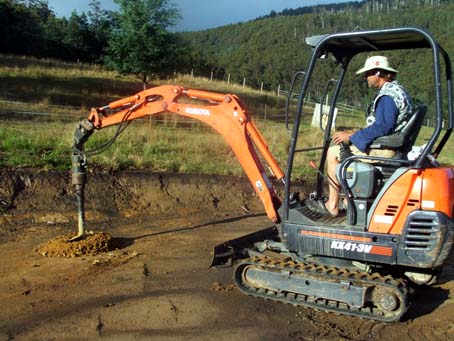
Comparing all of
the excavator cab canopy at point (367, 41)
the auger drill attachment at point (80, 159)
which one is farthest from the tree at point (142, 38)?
the excavator cab canopy at point (367, 41)

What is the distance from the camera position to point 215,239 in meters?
8.09

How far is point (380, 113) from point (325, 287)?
5.88 feet

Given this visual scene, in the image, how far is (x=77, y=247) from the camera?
7.06 m

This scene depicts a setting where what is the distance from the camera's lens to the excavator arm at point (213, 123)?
20.7 feet

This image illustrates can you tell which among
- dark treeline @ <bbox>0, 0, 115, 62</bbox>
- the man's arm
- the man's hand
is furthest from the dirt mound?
dark treeline @ <bbox>0, 0, 115, 62</bbox>

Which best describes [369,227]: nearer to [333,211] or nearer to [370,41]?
[333,211]

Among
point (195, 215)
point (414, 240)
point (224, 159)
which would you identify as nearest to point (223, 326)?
point (414, 240)

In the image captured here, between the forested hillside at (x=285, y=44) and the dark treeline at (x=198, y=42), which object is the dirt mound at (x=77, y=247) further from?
the forested hillside at (x=285, y=44)

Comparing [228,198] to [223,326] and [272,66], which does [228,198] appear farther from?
[272,66]

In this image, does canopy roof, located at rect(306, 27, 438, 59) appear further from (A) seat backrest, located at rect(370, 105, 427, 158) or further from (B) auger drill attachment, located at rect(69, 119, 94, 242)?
(B) auger drill attachment, located at rect(69, 119, 94, 242)

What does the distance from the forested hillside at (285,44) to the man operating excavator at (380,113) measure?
110 feet

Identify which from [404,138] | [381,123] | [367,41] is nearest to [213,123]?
[367,41]

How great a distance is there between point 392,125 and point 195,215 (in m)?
5.09

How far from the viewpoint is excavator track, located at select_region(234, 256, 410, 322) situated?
5.13 metres
